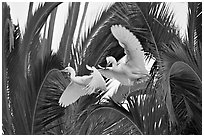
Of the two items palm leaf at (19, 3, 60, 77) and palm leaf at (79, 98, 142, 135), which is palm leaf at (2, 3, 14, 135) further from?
palm leaf at (79, 98, 142, 135)

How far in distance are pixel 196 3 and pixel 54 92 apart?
3.36 ft

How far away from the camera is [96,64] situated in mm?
2982

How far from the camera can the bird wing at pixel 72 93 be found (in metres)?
2.92

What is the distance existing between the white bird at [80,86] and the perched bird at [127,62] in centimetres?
6

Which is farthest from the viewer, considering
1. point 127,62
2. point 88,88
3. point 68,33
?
point 68,33

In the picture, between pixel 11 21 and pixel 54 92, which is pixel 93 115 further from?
pixel 11 21

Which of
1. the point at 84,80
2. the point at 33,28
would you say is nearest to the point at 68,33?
the point at 33,28

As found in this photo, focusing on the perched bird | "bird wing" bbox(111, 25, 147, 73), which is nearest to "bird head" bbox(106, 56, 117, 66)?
the perched bird

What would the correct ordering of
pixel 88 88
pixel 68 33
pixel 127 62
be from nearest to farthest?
pixel 127 62, pixel 88 88, pixel 68 33

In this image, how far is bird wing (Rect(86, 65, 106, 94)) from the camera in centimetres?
289

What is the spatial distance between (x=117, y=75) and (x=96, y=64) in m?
0.19

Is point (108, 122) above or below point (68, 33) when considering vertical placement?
below

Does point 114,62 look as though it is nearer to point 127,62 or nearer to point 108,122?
point 127,62

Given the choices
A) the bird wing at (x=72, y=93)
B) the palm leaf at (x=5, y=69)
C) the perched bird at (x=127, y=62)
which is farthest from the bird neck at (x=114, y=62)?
the palm leaf at (x=5, y=69)
